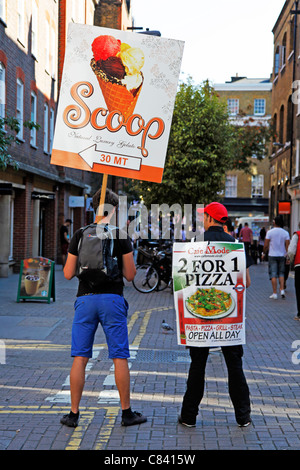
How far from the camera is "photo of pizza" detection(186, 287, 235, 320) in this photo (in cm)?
546

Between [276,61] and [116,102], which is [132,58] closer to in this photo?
[116,102]

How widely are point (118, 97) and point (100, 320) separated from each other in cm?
242

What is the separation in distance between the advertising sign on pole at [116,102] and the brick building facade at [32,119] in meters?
9.53

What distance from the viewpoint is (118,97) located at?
6527 mm

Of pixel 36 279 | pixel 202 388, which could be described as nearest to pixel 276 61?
pixel 36 279

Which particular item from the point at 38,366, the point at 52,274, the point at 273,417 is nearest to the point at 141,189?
the point at 52,274

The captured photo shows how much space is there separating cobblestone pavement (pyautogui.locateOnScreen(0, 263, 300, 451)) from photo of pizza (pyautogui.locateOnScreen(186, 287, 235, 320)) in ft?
3.05

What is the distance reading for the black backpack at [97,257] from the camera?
5188 mm

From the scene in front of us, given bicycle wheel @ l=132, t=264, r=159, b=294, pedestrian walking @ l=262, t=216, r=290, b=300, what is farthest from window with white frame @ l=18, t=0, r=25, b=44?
pedestrian walking @ l=262, t=216, r=290, b=300

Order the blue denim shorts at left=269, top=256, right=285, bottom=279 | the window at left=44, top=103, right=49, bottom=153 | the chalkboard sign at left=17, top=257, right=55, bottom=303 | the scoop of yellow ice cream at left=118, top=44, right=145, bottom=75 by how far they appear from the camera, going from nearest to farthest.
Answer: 1. the scoop of yellow ice cream at left=118, top=44, right=145, bottom=75
2. the chalkboard sign at left=17, top=257, right=55, bottom=303
3. the blue denim shorts at left=269, top=256, right=285, bottom=279
4. the window at left=44, top=103, right=49, bottom=153

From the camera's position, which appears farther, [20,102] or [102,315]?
[20,102]

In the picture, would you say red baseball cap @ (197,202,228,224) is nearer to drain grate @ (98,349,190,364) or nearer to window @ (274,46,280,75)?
drain grate @ (98,349,190,364)

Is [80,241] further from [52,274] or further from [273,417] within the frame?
[52,274]

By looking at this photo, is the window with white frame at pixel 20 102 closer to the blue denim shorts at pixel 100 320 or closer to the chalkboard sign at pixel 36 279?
the chalkboard sign at pixel 36 279
